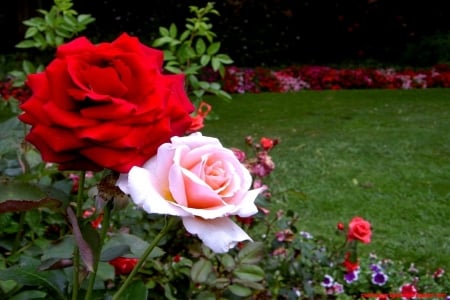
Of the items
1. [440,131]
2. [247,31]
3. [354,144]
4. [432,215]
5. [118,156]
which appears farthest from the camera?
[247,31]

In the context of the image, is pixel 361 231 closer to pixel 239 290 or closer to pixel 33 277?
pixel 239 290

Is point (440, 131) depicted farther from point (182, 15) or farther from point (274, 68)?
point (182, 15)

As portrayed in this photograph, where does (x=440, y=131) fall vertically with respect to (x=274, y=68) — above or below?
above

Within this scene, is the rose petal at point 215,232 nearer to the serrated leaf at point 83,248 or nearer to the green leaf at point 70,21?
the serrated leaf at point 83,248

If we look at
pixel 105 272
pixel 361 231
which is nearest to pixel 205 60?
pixel 361 231

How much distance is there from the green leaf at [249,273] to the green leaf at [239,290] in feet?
0.07

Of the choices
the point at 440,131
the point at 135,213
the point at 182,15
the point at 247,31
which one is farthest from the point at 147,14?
the point at 135,213

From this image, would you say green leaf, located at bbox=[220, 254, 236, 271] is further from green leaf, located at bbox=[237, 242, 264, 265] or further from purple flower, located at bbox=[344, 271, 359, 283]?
purple flower, located at bbox=[344, 271, 359, 283]

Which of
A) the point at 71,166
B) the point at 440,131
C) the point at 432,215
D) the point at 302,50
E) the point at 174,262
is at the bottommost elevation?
the point at 302,50

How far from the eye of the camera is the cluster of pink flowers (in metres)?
11.5

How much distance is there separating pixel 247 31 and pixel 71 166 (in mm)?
13722

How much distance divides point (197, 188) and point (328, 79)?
1124cm

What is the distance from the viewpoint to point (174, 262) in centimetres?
173

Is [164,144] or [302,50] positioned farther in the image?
[302,50]
